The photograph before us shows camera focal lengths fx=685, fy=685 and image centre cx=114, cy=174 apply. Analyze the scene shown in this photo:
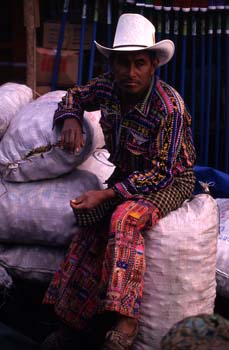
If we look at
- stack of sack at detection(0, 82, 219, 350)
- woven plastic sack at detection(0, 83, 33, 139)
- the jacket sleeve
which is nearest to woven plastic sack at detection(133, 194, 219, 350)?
stack of sack at detection(0, 82, 219, 350)

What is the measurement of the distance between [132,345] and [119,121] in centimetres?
96

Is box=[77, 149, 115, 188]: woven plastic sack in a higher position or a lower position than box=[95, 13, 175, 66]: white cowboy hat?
lower

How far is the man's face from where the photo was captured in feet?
9.41

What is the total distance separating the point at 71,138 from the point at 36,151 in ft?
0.65

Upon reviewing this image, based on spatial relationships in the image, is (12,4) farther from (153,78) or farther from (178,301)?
(178,301)

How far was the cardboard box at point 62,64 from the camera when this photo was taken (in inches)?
190

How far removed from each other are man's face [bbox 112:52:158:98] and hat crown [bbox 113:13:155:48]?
5 centimetres

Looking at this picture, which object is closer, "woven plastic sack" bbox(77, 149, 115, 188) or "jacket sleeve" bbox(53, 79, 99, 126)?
"jacket sleeve" bbox(53, 79, 99, 126)

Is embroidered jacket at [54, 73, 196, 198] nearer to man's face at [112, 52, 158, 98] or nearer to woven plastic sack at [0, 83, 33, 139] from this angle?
man's face at [112, 52, 158, 98]

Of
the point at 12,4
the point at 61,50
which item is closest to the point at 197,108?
the point at 61,50

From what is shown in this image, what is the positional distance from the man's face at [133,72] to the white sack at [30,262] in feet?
2.83

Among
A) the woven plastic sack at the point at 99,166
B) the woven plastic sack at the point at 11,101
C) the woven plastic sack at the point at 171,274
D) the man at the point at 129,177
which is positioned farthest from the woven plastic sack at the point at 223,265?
the woven plastic sack at the point at 11,101

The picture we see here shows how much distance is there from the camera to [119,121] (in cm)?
301

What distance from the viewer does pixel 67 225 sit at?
3156 millimetres
